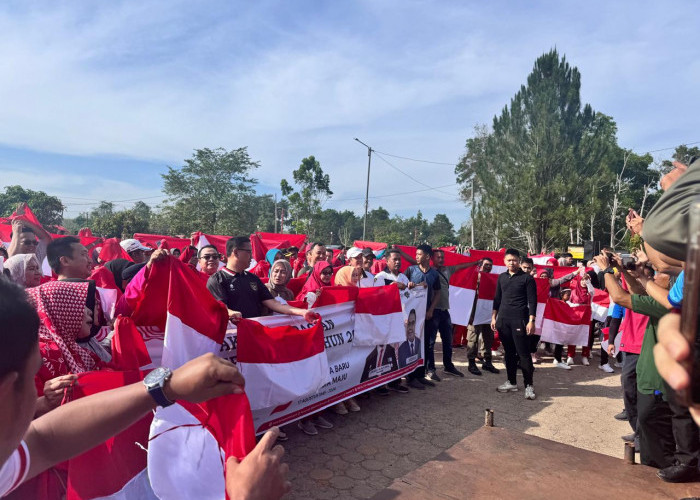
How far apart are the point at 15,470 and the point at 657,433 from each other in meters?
4.30

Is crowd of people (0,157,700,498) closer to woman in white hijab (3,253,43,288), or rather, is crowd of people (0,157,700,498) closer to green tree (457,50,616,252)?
woman in white hijab (3,253,43,288)

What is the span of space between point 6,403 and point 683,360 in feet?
4.23

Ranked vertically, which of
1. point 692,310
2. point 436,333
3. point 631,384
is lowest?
point 436,333

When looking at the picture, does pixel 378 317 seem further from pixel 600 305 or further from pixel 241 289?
pixel 600 305

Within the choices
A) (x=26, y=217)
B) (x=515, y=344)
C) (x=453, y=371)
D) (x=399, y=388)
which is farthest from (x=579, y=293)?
(x=26, y=217)

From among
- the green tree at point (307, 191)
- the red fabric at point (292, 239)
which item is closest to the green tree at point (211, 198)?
the green tree at point (307, 191)

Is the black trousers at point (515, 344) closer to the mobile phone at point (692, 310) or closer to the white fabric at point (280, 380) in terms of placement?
the white fabric at point (280, 380)

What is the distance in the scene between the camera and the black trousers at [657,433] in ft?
11.8

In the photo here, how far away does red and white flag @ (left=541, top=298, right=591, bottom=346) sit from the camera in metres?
8.13

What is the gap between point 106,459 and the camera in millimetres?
2387

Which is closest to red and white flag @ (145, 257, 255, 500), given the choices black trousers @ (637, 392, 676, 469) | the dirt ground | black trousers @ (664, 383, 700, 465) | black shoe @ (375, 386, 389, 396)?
the dirt ground

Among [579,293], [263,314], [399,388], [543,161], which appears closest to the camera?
[263,314]

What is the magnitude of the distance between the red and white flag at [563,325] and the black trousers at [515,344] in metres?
2.00

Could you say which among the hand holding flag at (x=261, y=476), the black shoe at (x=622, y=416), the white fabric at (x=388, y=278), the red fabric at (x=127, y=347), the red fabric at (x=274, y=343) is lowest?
the black shoe at (x=622, y=416)
